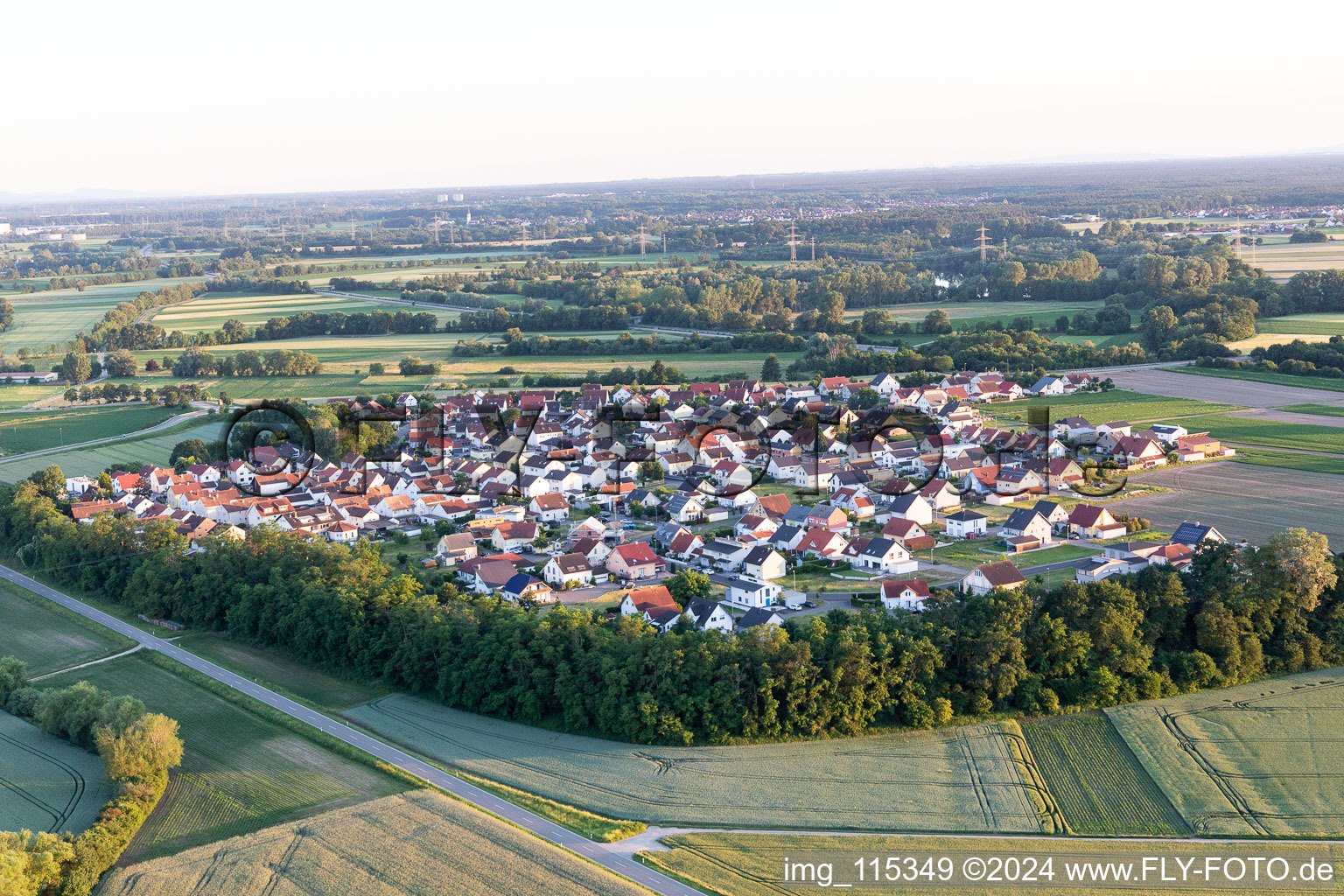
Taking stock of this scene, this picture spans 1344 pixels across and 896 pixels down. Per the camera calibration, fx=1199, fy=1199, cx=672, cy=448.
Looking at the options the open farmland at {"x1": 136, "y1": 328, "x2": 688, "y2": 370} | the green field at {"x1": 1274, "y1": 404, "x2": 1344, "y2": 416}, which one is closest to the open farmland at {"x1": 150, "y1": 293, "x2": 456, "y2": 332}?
the open farmland at {"x1": 136, "y1": 328, "x2": 688, "y2": 370}

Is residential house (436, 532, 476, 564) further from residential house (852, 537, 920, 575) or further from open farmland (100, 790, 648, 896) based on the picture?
open farmland (100, 790, 648, 896)

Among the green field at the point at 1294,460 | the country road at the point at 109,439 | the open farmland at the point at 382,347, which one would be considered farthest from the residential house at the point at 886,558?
the open farmland at the point at 382,347

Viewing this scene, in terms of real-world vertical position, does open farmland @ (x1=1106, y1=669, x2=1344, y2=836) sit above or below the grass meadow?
below

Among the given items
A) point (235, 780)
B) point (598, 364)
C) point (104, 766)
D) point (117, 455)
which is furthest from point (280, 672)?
point (598, 364)

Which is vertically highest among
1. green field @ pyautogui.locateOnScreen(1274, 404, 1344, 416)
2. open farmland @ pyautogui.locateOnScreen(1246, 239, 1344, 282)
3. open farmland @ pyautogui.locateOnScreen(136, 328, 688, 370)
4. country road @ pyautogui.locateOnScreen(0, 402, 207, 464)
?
open farmland @ pyautogui.locateOnScreen(1246, 239, 1344, 282)

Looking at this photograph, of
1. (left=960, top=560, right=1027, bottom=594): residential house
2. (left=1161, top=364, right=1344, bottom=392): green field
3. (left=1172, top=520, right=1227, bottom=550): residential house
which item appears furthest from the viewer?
(left=1161, top=364, right=1344, bottom=392): green field

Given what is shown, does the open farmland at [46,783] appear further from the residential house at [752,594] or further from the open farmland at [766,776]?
the residential house at [752,594]

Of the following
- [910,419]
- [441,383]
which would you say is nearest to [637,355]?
[441,383]

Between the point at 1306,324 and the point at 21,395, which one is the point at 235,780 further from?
the point at 1306,324
